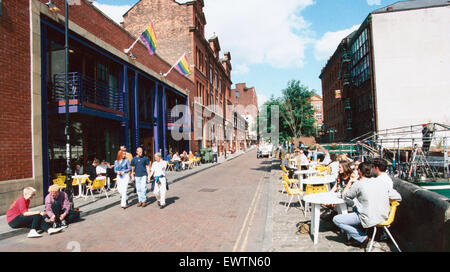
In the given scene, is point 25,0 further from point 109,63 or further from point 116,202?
point 116,202

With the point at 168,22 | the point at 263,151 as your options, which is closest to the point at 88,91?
the point at 168,22

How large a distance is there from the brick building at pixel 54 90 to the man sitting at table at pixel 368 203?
8764 millimetres

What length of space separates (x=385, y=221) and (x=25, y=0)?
1129 cm

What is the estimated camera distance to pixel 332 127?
45.5 metres

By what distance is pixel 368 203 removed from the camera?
425 cm

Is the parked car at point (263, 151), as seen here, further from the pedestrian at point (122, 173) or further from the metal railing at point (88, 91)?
the pedestrian at point (122, 173)

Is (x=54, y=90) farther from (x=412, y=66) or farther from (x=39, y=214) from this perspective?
(x=412, y=66)

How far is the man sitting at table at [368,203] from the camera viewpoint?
425cm

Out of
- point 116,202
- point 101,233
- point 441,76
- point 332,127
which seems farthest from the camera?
point 332,127

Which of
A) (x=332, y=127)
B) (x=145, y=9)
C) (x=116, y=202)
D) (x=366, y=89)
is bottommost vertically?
(x=116, y=202)

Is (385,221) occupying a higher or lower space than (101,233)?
higher

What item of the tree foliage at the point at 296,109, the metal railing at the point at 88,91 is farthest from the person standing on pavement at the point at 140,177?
the tree foliage at the point at 296,109
